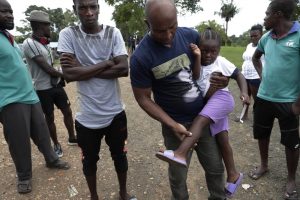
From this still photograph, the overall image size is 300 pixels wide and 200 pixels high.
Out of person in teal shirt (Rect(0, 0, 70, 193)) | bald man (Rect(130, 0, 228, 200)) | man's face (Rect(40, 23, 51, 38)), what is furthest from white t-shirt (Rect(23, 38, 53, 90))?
bald man (Rect(130, 0, 228, 200))

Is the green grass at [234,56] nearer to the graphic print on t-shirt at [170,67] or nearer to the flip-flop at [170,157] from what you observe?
the graphic print on t-shirt at [170,67]

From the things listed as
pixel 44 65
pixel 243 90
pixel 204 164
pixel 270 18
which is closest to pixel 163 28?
pixel 243 90

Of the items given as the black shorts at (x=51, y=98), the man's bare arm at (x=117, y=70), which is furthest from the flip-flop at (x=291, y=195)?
the black shorts at (x=51, y=98)

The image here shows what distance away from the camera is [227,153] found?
2592mm

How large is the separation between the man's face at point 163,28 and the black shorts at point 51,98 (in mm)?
2683

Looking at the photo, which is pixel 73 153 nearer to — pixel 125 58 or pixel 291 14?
pixel 125 58

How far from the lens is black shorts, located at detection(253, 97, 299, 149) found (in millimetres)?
3152

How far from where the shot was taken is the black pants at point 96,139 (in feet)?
9.29

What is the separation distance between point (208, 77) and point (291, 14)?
1.34 m

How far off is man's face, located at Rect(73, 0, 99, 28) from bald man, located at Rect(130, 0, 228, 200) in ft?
2.27

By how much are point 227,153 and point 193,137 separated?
1.73ft

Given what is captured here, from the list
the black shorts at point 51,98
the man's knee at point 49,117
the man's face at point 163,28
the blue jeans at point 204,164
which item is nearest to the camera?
the man's face at point 163,28

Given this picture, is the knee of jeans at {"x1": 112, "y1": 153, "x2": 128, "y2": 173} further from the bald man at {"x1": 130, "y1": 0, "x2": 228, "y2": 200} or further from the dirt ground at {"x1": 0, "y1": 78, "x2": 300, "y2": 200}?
the bald man at {"x1": 130, "y1": 0, "x2": 228, "y2": 200}

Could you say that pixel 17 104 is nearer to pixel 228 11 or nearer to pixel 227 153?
pixel 227 153
